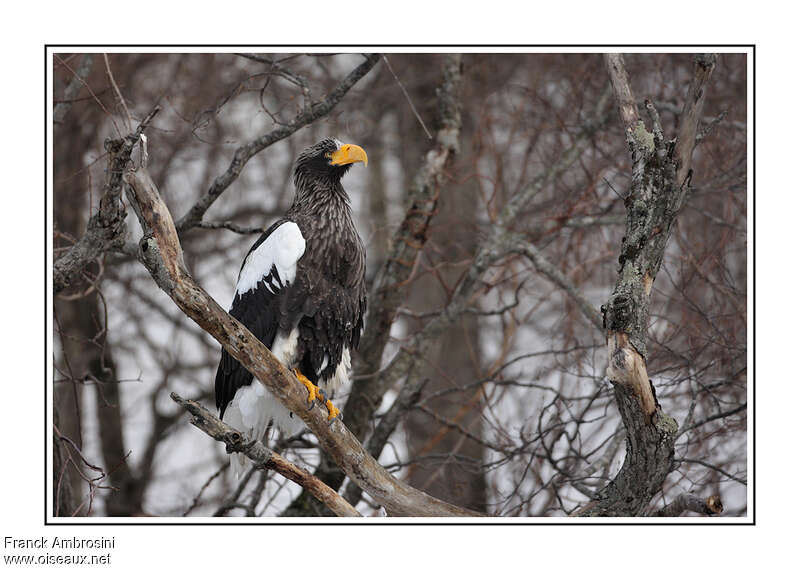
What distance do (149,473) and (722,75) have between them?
5.22 meters

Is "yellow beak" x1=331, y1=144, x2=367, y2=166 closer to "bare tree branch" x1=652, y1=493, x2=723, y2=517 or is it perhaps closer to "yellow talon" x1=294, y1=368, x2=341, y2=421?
"yellow talon" x1=294, y1=368, x2=341, y2=421

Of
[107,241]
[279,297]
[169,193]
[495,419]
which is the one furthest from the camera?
[169,193]

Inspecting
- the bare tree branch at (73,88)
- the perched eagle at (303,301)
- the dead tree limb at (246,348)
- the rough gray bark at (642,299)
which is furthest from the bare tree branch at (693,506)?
the bare tree branch at (73,88)

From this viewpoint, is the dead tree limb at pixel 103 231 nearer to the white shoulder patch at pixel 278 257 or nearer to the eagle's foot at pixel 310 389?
the white shoulder patch at pixel 278 257

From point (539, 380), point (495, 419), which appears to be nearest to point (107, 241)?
point (495, 419)

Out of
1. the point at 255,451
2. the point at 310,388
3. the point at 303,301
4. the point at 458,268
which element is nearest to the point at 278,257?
the point at 303,301

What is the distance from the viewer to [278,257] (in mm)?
4234

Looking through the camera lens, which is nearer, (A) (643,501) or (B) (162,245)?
(B) (162,245)

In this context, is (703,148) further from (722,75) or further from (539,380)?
(539,380)

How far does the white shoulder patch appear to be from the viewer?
423cm

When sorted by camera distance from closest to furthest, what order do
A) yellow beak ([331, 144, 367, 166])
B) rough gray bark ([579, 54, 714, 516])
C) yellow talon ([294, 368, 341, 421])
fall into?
rough gray bark ([579, 54, 714, 516]) → yellow talon ([294, 368, 341, 421]) → yellow beak ([331, 144, 367, 166])

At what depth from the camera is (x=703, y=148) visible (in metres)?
5.61

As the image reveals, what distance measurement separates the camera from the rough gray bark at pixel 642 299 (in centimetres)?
335

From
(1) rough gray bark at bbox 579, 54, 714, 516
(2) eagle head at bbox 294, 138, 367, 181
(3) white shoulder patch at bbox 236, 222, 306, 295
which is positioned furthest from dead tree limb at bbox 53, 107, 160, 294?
(1) rough gray bark at bbox 579, 54, 714, 516
